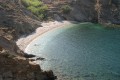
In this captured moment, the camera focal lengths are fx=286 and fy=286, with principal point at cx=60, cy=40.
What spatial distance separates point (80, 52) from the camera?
254ft

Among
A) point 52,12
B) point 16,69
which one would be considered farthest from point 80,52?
point 52,12

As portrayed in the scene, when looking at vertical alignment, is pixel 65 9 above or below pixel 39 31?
above

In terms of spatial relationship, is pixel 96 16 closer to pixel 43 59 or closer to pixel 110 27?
pixel 110 27

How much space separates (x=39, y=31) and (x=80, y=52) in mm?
30333

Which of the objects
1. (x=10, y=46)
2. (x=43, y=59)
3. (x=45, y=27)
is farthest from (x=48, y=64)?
(x=45, y=27)

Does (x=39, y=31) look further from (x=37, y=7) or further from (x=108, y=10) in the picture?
(x=108, y=10)

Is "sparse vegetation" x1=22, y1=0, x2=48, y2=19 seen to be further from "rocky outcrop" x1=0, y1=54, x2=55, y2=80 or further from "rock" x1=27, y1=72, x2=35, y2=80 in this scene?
"rock" x1=27, y1=72, x2=35, y2=80

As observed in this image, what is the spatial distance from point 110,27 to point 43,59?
5528 cm

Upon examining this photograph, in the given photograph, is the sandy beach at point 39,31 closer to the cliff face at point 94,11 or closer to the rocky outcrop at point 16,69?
the cliff face at point 94,11

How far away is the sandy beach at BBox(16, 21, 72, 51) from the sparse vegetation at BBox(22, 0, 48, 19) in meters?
8.21

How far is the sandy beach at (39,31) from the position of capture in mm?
85438

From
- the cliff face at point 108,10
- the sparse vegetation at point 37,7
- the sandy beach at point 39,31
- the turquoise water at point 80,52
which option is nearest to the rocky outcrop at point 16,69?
the turquoise water at point 80,52

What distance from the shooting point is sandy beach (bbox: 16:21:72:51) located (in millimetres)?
85438

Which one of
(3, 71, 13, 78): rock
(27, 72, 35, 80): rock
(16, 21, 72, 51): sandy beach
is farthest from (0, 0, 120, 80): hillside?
(3, 71, 13, 78): rock
